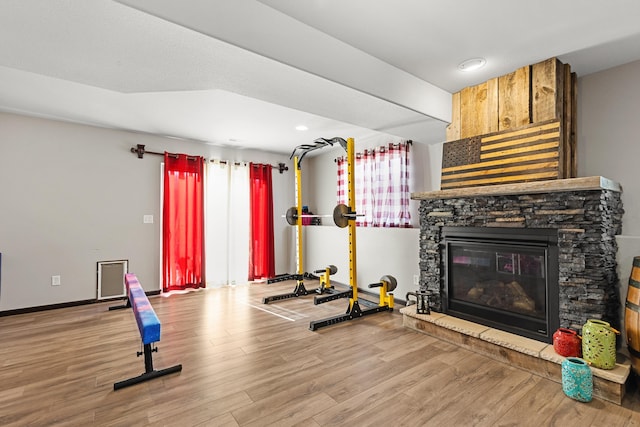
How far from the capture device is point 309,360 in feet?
8.13

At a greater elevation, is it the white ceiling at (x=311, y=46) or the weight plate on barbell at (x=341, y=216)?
the white ceiling at (x=311, y=46)

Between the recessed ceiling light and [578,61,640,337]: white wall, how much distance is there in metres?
1.01

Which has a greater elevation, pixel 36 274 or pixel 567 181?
pixel 567 181

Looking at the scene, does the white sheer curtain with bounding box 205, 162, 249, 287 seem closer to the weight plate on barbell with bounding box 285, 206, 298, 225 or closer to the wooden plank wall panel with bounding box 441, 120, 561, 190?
the weight plate on barbell with bounding box 285, 206, 298, 225

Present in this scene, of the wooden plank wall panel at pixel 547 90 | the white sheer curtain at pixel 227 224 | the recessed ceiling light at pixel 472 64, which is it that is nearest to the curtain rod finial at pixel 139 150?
the white sheer curtain at pixel 227 224

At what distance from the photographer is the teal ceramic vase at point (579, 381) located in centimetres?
A: 187

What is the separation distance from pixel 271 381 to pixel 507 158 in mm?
2610

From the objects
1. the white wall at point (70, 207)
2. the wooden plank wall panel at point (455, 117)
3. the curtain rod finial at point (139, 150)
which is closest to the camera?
the wooden plank wall panel at point (455, 117)

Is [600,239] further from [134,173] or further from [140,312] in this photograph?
[134,173]

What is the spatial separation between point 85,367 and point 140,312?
2.15 feet

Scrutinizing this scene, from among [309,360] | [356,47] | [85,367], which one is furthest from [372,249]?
[85,367]

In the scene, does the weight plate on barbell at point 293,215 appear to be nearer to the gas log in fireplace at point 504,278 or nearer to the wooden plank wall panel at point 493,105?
the gas log in fireplace at point 504,278

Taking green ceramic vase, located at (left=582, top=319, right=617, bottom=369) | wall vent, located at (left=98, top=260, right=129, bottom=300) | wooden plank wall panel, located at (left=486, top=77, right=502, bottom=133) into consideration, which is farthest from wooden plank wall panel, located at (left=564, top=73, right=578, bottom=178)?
wall vent, located at (left=98, top=260, right=129, bottom=300)

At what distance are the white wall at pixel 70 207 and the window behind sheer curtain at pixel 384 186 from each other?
10.0 ft
